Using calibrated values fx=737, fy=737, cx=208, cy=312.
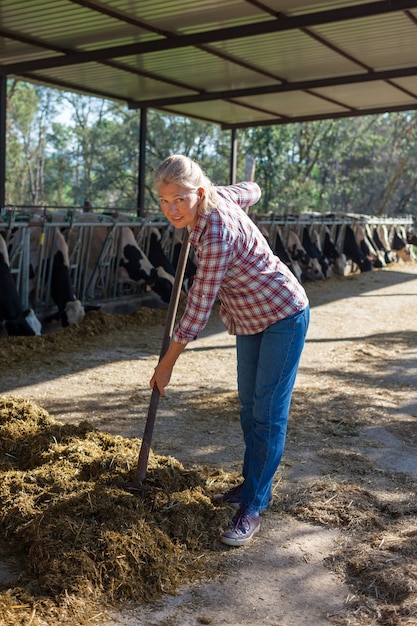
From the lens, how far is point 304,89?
13.0 m

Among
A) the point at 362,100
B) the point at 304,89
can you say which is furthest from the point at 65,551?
the point at 362,100

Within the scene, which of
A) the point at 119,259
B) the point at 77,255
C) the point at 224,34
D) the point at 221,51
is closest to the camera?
the point at 224,34

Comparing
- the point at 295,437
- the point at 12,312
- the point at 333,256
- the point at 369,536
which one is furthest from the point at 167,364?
the point at 333,256

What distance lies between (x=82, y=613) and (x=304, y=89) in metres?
11.7

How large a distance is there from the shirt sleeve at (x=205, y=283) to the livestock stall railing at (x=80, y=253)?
5.79 metres

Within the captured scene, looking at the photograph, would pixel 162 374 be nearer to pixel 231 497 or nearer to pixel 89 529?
pixel 89 529

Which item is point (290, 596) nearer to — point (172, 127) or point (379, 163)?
point (172, 127)

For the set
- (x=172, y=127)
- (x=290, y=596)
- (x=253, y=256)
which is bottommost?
(x=290, y=596)

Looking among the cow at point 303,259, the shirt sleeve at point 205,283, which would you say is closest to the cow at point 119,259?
the cow at point 303,259

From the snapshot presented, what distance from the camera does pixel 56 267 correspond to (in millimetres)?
9117

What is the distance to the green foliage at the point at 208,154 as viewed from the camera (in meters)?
30.9

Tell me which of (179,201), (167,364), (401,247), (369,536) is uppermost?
(179,201)

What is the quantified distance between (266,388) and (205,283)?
1.99 feet

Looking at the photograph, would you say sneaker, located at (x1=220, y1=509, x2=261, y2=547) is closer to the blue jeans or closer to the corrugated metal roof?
the blue jeans
